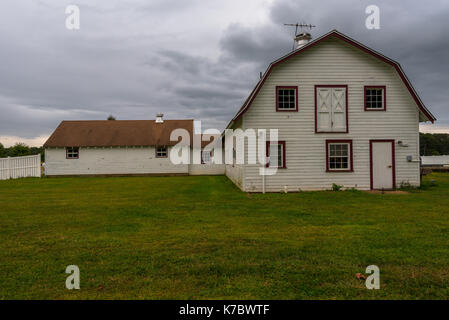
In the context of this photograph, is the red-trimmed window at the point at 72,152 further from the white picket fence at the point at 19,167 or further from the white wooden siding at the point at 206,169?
the white wooden siding at the point at 206,169

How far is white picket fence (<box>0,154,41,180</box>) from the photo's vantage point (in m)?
23.9

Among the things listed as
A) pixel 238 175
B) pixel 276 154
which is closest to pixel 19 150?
pixel 238 175

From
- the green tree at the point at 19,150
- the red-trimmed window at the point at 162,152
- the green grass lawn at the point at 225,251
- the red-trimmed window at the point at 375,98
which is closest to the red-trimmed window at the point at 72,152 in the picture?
the red-trimmed window at the point at 162,152

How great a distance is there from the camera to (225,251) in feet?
18.8

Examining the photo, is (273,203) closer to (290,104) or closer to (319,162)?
(319,162)

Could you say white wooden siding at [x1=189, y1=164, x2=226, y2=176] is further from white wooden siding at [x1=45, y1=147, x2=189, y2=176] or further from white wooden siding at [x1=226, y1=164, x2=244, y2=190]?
white wooden siding at [x1=226, y1=164, x2=244, y2=190]

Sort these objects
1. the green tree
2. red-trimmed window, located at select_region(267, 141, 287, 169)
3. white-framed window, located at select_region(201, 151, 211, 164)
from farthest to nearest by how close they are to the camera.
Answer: the green tree
white-framed window, located at select_region(201, 151, 211, 164)
red-trimmed window, located at select_region(267, 141, 287, 169)

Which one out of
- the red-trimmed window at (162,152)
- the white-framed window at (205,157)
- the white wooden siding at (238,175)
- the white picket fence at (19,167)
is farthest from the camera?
the white-framed window at (205,157)

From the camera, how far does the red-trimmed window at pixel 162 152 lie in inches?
1167

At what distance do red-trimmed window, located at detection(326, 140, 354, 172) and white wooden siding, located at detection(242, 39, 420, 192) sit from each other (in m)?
0.26

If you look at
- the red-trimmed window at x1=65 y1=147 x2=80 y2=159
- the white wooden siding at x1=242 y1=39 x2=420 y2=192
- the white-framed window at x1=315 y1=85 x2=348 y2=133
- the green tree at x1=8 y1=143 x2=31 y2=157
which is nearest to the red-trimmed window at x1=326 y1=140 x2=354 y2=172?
the white wooden siding at x1=242 y1=39 x2=420 y2=192

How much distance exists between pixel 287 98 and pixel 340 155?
12.9 ft

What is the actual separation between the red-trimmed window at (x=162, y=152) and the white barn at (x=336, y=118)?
1535cm

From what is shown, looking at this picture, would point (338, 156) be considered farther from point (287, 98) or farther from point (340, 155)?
point (287, 98)
